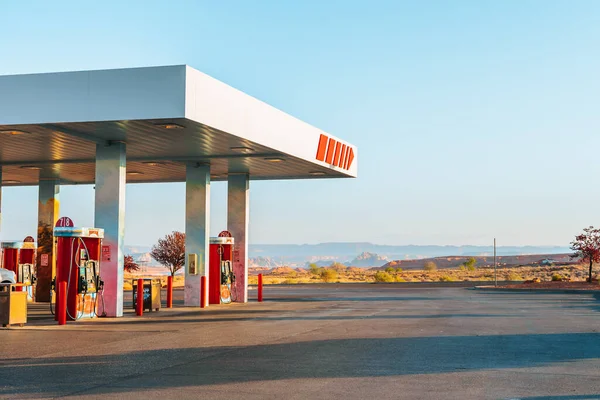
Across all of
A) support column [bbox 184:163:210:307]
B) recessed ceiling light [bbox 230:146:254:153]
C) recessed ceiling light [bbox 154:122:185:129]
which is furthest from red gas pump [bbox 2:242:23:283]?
recessed ceiling light [bbox 154:122:185:129]

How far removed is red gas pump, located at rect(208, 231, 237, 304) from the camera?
30.2 metres

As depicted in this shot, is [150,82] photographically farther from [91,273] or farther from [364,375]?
[364,375]

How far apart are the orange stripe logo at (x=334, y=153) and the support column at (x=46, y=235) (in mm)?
12111

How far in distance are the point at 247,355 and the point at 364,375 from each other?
3097 mm

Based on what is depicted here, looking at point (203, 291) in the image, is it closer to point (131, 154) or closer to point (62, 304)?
point (131, 154)

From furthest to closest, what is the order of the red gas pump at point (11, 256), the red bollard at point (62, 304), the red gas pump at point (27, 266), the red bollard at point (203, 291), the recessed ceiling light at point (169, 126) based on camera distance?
the red gas pump at point (27, 266)
the red gas pump at point (11, 256)
the red bollard at point (203, 291)
the recessed ceiling light at point (169, 126)
the red bollard at point (62, 304)

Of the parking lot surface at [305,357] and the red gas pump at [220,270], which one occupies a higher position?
the red gas pump at [220,270]

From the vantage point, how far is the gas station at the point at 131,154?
20.8 metres

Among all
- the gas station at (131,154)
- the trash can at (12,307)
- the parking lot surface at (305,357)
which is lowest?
the parking lot surface at (305,357)

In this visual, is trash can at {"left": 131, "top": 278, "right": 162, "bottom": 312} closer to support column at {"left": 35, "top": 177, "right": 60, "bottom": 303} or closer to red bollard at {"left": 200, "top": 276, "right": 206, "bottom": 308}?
red bollard at {"left": 200, "top": 276, "right": 206, "bottom": 308}

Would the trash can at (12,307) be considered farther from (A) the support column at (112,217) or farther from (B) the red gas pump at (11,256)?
(B) the red gas pump at (11,256)

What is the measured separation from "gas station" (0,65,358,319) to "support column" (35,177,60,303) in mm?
42

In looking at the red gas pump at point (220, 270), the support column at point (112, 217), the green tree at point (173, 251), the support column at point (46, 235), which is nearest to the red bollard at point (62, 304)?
the support column at point (112, 217)

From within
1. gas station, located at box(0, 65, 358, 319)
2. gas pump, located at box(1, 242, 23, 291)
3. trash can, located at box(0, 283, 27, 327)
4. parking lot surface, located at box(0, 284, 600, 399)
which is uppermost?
gas station, located at box(0, 65, 358, 319)
